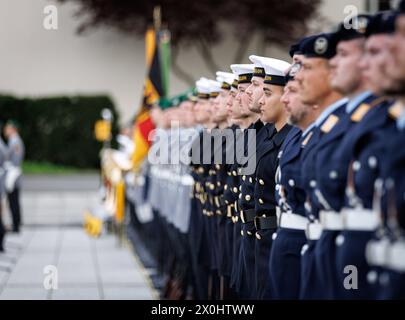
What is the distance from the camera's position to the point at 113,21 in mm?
32500

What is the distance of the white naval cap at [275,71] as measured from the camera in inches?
247

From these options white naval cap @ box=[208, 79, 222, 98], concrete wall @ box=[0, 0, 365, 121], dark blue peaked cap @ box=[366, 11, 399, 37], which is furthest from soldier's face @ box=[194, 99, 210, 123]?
concrete wall @ box=[0, 0, 365, 121]

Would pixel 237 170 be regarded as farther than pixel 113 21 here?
No

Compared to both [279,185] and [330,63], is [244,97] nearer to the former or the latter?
[279,185]

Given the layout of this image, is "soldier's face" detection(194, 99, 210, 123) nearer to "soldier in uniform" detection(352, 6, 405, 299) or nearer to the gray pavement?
the gray pavement

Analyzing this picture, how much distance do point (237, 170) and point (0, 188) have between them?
919 centimetres

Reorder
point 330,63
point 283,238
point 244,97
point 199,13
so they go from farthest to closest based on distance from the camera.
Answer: point 199,13 → point 244,97 → point 283,238 → point 330,63

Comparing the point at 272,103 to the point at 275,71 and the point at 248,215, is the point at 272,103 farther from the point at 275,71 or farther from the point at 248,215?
the point at 248,215

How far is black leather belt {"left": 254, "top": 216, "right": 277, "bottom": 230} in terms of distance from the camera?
6391 millimetres

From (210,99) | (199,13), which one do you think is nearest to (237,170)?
(210,99)

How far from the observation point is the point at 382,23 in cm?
431

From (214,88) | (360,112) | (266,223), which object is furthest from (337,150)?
(214,88)

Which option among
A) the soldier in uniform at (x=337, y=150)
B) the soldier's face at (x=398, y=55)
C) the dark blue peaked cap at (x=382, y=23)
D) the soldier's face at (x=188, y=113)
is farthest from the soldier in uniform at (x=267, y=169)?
the soldier's face at (x=188, y=113)

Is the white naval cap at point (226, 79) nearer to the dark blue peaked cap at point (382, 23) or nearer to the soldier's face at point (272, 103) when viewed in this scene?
the soldier's face at point (272, 103)
